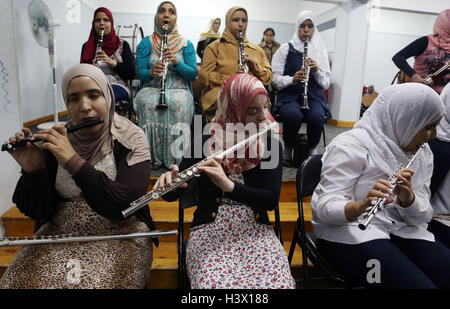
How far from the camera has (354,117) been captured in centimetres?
513

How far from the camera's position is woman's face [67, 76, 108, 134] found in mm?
1087

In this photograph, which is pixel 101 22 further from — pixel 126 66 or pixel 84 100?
pixel 84 100

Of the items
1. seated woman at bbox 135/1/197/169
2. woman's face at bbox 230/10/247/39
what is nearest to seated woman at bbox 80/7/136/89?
seated woman at bbox 135/1/197/169

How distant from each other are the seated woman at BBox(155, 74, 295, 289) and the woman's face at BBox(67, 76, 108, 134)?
0.35m

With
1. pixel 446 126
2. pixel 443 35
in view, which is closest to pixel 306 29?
pixel 443 35

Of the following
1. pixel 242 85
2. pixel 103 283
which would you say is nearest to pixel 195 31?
pixel 242 85

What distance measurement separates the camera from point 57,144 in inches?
39.3

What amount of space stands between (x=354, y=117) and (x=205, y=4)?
3.94 metres

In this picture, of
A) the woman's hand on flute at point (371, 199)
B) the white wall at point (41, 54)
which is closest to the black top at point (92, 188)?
the woman's hand on flute at point (371, 199)

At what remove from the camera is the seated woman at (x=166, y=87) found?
2439mm

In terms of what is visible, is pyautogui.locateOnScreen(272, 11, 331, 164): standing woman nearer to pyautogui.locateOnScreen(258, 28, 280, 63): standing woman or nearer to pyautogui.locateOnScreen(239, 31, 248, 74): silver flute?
pyautogui.locateOnScreen(239, 31, 248, 74): silver flute

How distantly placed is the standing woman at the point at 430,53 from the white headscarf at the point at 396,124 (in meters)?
1.42
